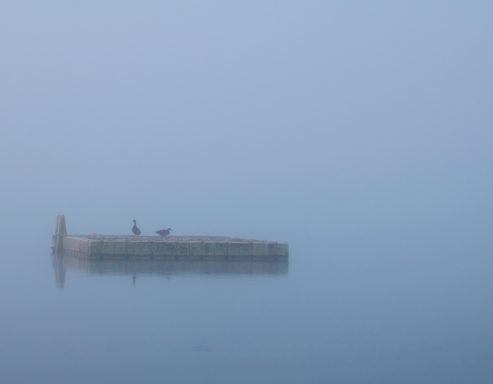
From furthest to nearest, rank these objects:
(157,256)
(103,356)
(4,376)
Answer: (157,256) → (103,356) → (4,376)

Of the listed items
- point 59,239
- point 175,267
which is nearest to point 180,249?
point 175,267

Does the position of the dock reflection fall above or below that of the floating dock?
below

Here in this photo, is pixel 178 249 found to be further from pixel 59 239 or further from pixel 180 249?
pixel 59 239

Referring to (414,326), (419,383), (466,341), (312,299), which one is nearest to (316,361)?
(419,383)

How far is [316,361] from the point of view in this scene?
58.6 feet

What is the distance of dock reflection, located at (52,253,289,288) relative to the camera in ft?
96.5

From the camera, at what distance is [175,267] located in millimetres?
30359

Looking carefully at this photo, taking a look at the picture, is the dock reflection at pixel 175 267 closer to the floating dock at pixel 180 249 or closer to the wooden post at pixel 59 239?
the floating dock at pixel 180 249

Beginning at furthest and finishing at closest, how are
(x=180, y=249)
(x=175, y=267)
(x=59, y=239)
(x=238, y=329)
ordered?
(x=59, y=239) < (x=180, y=249) < (x=175, y=267) < (x=238, y=329)

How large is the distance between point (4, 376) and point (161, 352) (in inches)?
123

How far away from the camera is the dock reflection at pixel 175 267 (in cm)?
2942

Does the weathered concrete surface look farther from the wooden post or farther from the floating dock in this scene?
the wooden post

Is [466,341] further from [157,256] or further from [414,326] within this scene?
[157,256]

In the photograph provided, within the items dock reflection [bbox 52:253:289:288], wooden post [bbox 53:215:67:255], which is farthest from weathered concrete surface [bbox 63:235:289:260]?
wooden post [bbox 53:215:67:255]
